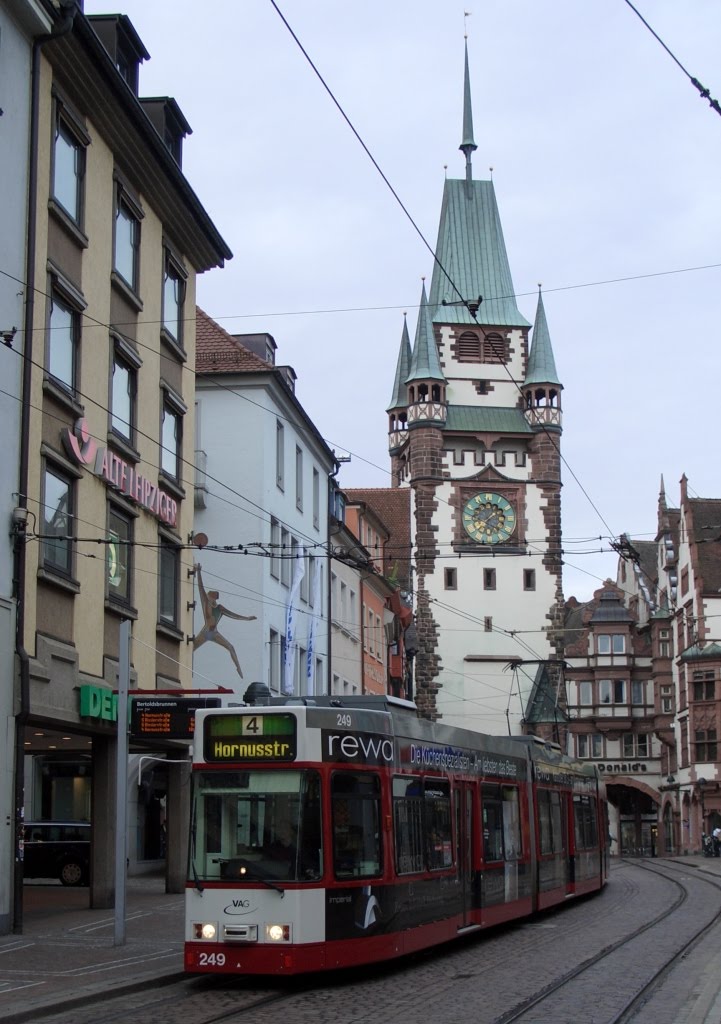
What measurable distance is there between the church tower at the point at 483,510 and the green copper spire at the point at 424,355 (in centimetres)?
7

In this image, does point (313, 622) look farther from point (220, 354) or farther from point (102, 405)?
point (102, 405)

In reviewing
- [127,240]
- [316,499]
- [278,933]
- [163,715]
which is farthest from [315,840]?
[316,499]

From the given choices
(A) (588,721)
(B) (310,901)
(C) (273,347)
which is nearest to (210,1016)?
(B) (310,901)

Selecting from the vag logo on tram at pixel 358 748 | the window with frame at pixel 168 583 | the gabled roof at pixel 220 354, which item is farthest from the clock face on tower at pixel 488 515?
the vag logo on tram at pixel 358 748

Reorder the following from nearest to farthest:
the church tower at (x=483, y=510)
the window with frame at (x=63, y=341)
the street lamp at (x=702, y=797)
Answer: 1. the window with frame at (x=63, y=341)
2. the street lamp at (x=702, y=797)
3. the church tower at (x=483, y=510)

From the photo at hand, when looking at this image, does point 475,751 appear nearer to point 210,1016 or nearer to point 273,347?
point 210,1016

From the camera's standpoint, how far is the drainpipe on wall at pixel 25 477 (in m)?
18.9

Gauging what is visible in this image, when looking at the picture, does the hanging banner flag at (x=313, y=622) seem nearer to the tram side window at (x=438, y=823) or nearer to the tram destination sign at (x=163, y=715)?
the tram destination sign at (x=163, y=715)

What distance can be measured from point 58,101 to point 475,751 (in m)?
10.7

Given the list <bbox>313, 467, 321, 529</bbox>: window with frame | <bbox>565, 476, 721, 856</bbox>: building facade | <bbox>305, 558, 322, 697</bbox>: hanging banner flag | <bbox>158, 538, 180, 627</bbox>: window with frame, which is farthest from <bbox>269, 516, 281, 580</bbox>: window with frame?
<bbox>565, 476, 721, 856</bbox>: building facade

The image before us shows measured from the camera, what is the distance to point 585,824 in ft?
89.9

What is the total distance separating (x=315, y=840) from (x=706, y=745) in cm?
5720

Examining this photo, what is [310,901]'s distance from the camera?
1383cm

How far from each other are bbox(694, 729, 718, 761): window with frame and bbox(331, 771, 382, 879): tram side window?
182ft
